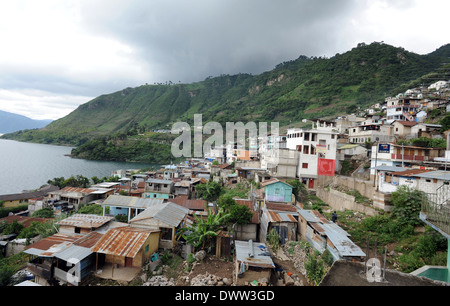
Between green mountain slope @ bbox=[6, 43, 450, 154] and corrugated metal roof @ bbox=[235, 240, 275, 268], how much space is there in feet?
184

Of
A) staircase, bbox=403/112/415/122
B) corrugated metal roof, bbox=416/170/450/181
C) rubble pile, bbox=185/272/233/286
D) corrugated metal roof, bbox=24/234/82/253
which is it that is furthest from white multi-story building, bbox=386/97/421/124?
corrugated metal roof, bbox=24/234/82/253

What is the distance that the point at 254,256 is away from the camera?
768 cm

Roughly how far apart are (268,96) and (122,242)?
10131cm

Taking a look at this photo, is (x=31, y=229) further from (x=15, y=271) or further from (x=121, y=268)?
(x=121, y=268)

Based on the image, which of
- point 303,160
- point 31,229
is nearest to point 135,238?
point 31,229

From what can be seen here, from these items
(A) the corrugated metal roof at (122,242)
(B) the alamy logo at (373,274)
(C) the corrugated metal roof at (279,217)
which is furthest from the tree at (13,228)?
(B) the alamy logo at (373,274)

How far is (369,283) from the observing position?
3.64 metres

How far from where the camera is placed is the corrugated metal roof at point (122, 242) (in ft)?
25.9

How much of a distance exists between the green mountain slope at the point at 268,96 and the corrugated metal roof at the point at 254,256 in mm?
56076

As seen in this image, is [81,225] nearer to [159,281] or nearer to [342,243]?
[159,281]

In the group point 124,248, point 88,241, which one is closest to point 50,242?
point 88,241

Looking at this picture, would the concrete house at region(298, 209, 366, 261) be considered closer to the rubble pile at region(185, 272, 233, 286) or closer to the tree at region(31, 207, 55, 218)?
the rubble pile at region(185, 272, 233, 286)

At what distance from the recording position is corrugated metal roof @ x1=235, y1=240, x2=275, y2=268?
282 inches

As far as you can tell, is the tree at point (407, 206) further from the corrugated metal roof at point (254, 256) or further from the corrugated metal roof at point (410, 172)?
the corrugated metal roof at point (254, 256)
